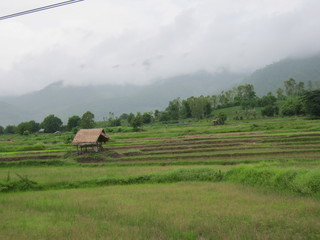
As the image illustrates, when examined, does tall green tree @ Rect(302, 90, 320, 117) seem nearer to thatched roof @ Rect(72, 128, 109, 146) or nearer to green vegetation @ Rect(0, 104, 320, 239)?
green vegetation @ Rect(0, 104, 320, 239)

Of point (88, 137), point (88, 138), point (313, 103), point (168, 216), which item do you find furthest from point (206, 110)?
point (168, 216)

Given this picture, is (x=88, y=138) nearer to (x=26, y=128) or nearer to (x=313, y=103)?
(x=313, y=103)

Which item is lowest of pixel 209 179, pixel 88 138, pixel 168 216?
pixel 209 179

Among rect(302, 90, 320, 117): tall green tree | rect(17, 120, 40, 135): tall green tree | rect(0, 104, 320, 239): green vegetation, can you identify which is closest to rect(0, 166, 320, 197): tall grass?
rect(0, 104, 320, 239): green vegetation

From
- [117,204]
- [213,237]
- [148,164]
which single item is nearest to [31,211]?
[117,204]

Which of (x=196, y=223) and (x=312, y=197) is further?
(x=312, y=197)

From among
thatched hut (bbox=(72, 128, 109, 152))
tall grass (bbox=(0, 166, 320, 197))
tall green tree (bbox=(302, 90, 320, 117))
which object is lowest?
tall grass (bbox=(0, 166, 320, 197))

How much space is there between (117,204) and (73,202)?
2210mm

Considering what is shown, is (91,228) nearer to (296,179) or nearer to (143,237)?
(143,237)

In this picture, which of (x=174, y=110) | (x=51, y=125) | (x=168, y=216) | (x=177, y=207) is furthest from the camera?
(x=174, y=110)

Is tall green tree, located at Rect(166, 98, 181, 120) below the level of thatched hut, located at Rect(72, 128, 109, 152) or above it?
above

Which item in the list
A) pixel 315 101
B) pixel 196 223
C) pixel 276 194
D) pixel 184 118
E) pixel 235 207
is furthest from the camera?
pixel 184 118

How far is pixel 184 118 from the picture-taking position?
110 metres

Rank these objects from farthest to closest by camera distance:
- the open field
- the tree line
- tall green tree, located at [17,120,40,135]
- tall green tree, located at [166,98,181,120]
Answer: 1. tall green tree, located at [166,98,181,120]
2. tall green tree, located at [17,120,40,135]
3. the tree line
4. the open field
